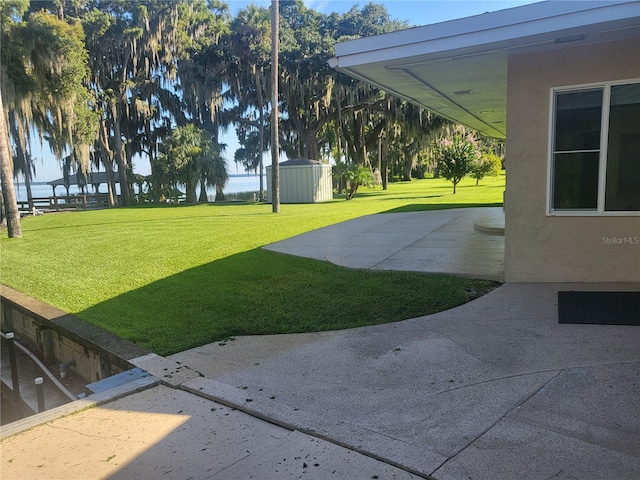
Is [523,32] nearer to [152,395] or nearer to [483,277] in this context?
[483,277]

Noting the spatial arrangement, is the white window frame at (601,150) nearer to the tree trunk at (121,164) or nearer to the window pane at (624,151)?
the window pane at (624,151)

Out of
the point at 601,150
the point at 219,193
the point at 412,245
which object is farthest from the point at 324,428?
the point at 219,193

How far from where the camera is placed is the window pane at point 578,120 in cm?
553

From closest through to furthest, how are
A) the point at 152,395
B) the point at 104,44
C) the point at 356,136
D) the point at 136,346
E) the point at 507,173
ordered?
the point at 152,395 < the point at 136,346 < the point at 507,173 < the point at 104,44 < the point at 356,136

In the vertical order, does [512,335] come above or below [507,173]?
below

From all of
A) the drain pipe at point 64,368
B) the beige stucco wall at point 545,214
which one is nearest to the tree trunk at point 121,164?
the drain pipe at point 64,368

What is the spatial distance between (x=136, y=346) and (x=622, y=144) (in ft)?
19.2

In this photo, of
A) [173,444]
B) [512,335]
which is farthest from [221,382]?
[512,335]

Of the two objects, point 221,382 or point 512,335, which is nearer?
point 221,382

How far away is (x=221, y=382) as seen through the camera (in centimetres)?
367

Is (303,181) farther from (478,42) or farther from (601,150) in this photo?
(478,42)

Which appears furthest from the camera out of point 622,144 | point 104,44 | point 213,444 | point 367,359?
point 104,44

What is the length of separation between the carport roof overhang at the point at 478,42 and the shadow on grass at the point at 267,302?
9.26ft

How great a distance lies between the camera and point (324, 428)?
290cm
